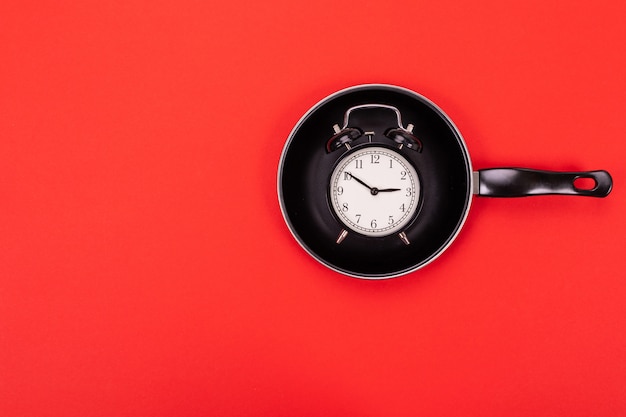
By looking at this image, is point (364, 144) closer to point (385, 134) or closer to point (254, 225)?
point (385, 134)

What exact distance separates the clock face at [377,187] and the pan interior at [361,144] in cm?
2

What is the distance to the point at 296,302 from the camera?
108 centimetres

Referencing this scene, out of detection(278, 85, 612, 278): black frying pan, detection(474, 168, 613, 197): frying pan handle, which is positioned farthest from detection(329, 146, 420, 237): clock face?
detection(474, 168, 613, 197): frying pan handle

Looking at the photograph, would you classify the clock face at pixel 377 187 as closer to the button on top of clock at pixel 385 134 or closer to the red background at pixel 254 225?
the button on top of clock at pixel 385 134

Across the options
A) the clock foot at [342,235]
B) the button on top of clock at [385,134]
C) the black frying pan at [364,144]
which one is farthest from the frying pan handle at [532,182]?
the clock foot at [342,235]

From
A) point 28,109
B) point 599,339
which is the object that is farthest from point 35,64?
point 599,339

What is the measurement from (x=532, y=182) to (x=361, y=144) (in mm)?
326

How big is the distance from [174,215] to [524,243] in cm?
71

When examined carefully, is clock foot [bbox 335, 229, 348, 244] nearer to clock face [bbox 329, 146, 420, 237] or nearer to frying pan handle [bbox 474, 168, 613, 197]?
clock face [bbox 329, 146, 420, 237]

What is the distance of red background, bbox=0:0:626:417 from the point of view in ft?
3.53

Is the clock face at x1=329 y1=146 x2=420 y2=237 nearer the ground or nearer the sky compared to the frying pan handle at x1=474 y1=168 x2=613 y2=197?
nearer the ground

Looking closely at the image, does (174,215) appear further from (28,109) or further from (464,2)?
(464,2)

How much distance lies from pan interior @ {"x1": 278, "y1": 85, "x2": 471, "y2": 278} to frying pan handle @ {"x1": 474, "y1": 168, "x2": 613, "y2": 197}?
0.16 ft

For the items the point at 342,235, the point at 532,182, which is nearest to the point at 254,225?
the point at 342,235
